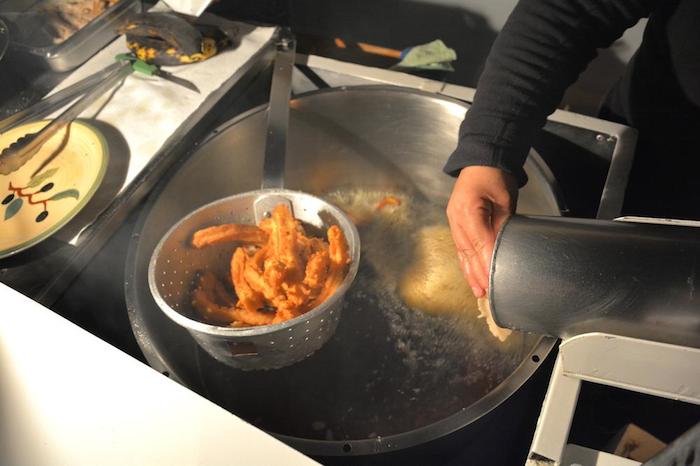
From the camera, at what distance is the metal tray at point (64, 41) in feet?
3.02

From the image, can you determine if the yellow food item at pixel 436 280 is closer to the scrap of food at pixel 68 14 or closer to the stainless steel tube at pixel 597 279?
the stainless steel tube at pixel 597 279

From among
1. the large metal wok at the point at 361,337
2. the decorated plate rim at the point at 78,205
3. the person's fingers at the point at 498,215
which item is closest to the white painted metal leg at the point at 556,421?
the large metal wok at the point at 361,337

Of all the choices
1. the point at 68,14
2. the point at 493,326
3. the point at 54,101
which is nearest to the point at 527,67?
the point at 493,326

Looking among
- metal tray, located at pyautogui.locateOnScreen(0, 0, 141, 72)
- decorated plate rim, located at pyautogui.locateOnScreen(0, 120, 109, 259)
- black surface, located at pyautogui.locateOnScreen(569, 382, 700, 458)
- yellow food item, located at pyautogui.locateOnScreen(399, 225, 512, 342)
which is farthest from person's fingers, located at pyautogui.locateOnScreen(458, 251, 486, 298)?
metal tray, located at pyautogui.locateOnScreen(0, 0, 141, 72)

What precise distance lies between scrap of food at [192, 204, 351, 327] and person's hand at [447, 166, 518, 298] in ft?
0.52

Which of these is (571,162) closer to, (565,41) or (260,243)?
(565,41)

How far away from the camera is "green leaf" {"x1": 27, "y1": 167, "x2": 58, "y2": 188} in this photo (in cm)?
76

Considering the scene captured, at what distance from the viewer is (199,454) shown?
421mm

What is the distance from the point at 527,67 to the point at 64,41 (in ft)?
2.78

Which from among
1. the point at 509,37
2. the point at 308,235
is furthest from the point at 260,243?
the point at 509,37

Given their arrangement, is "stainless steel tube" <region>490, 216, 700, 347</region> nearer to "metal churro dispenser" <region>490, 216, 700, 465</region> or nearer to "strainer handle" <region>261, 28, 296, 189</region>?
"metal churro dispenser" <region>490, 216, 700, 465</region>

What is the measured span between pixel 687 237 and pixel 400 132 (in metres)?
0.59

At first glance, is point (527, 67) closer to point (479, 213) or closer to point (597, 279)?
point (479, 213)

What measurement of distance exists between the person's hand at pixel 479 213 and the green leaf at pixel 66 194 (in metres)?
0.56
